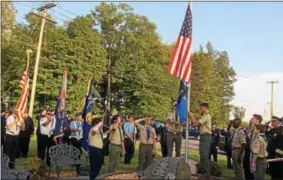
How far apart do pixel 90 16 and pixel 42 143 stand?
3676 cm

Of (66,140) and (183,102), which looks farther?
(66,140)

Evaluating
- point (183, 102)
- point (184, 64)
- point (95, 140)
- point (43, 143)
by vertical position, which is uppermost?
point (184, 64)

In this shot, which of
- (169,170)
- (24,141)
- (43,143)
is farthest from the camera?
(24,141)

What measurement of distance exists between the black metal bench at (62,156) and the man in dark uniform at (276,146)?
17.5 feet

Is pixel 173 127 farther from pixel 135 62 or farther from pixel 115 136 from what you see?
pixel 135 62

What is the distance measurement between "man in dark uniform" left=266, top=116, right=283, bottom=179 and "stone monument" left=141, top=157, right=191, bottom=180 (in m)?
3.94

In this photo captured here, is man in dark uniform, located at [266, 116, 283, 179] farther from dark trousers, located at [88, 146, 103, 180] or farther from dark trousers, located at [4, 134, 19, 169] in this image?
dark trousers, located at [4, 134, 19, 169]

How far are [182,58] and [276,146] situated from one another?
3802mm

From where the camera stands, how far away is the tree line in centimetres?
4000

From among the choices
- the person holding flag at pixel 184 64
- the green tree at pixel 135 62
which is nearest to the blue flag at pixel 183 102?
the person holding flag at pixel 184 64

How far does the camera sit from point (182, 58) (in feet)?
33.2

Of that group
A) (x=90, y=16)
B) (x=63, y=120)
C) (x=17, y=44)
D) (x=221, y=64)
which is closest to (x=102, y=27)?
(x=90, y=16)

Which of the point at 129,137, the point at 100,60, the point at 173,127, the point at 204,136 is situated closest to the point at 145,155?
the point at 173,127

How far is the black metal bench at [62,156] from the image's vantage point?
35.6 feet
